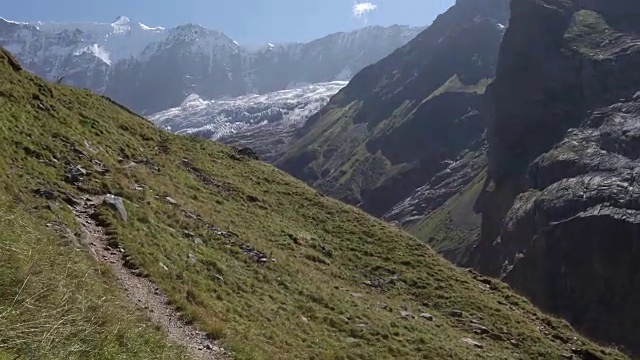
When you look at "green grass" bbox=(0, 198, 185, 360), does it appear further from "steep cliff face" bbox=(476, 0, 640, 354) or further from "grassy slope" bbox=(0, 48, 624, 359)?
"steep cliff face" bbox=(476, 0, 640, 354)

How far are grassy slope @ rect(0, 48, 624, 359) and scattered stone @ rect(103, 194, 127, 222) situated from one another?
0.42 metres

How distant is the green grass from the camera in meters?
7.63

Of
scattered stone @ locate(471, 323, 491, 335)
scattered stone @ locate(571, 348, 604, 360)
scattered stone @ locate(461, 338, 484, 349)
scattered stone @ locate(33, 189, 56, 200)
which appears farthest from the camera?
scattered stone @ locate(571, 348, 604, 360)

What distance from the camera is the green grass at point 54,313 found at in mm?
7629

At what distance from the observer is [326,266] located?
3041 centimetres

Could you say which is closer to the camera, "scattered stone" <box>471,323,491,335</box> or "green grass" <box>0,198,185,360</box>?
"green grass" <box>0,198,185,360</box>

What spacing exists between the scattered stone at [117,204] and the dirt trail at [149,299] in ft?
4.26

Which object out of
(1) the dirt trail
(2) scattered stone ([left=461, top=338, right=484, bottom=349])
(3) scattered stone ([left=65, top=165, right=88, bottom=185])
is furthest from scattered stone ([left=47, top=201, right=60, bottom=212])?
(2) scattered stone ([left=461, top=338, right=484, bottom=349])

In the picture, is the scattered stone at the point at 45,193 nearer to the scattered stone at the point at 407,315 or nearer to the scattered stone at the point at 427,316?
the scattered stone at the point at 407,315

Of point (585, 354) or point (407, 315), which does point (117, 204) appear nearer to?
point (407, 315)

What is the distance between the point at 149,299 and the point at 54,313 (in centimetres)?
766

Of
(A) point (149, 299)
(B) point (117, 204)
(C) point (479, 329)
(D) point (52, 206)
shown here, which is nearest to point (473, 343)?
(C) point (479, 329)

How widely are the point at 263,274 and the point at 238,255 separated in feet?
5.82

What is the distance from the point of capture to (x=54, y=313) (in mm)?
8555
